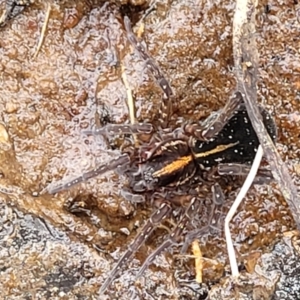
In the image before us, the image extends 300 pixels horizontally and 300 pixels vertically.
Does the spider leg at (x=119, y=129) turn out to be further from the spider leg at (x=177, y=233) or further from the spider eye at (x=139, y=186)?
the spider leg at (x=177, y=233)

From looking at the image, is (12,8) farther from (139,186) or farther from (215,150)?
(215,150)

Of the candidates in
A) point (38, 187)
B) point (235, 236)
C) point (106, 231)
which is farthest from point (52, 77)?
point (235, 236)

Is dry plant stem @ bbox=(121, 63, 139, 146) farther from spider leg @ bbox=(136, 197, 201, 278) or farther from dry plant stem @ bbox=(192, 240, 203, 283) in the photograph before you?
dry plant stem @ bbox=(192, 240, 203, 283)

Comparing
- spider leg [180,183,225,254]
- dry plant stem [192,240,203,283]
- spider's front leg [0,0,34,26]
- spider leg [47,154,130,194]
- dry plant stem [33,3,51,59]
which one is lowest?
dry plant stem [192,240,203,283]

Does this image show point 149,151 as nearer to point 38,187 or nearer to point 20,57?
point 38,187

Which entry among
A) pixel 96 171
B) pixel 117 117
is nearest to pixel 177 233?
pixel 96 171

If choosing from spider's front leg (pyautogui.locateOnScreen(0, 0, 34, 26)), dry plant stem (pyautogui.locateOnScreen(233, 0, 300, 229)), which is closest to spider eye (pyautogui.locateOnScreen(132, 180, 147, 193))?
dry plant stem (pyautogui.locateOnScreen(233, 0, 300, 229))
